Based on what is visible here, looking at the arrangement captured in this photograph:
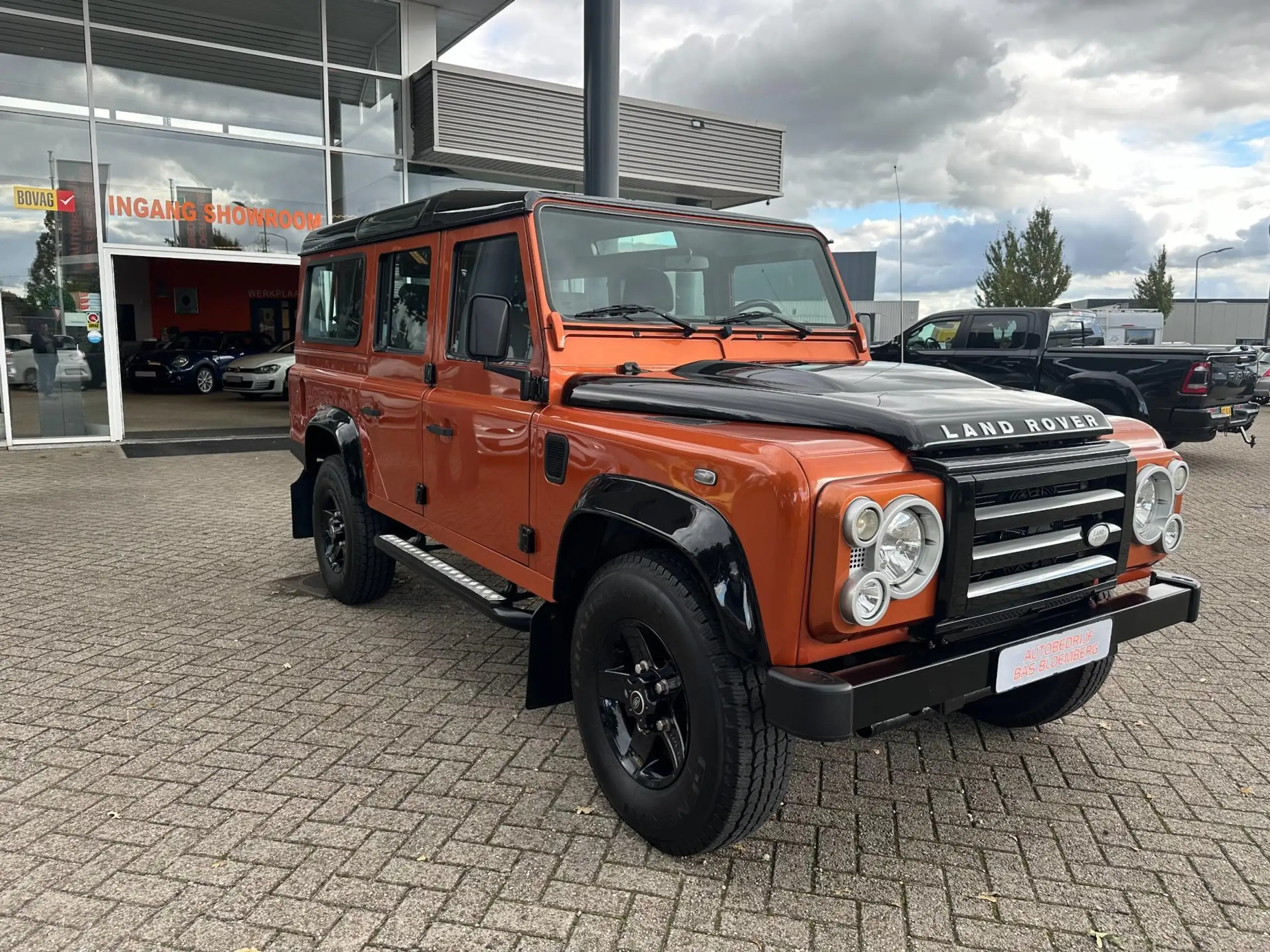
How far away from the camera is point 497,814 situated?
3150mm

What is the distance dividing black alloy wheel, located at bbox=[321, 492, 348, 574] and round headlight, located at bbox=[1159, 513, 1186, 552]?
163 inches

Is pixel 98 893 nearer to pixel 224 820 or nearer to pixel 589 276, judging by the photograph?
pixel 224 820

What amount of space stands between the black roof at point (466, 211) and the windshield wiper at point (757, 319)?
443 millimetres

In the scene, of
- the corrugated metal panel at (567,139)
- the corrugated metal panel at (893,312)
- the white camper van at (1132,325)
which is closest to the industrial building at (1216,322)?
the corrugated metal panel at (893,312)

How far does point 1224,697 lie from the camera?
4.28m

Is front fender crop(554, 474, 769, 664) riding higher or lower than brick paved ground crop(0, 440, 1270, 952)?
higher

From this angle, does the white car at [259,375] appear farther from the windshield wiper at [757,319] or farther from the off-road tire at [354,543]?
the windshield wiper at [757,319]

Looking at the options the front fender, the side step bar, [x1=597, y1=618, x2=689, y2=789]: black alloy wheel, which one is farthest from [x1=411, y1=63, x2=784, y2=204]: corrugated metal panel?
[x1=597, y1=618, x2=689, y2=789]: black alloy wheel

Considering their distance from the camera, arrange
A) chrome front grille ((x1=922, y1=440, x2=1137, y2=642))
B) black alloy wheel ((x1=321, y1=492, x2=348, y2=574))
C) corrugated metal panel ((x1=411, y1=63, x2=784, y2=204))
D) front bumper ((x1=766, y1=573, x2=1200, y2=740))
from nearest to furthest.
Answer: front bumper ((x1=766, y1=573, x2=1200, y2=740)) → chrome front grille ((x1=922, y1=440, x2=1137, y2=642)) → black alloy wheel ((x1=321, y1=492, x2=348, y2=574)) → corrugated metal panel ((x1=411, y1=63, x2=784, y2=204))

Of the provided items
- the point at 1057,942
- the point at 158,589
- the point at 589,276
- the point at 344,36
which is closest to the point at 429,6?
the point at 344,36

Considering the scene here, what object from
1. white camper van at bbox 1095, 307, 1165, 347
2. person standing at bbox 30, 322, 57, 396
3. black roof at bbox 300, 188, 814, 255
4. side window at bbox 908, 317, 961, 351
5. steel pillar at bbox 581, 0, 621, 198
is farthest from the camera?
white camper van at bbox 1095, 307, 1165, 347

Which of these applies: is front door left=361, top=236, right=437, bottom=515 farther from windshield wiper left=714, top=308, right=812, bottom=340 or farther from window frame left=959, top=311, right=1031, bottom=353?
window frame left=959, top=311, right=1031, bottom=353

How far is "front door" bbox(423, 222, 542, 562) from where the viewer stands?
141 inches

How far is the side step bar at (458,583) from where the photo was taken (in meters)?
3.53
